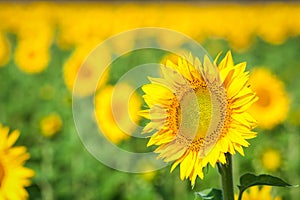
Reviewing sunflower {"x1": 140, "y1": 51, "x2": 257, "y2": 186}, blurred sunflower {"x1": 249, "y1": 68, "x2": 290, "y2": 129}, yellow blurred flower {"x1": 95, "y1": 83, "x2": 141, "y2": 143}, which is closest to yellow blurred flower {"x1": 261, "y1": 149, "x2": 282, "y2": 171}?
yellow blurred flower {"x1": 95, "y1": 83, "x2": 141, "y2": 143}

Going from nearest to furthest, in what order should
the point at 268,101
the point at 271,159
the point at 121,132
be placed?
the point at 271,159, the point at 121,132, the point at 268,101

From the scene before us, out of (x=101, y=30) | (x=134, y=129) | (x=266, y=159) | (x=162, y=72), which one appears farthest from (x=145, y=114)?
(x=101, y=30)

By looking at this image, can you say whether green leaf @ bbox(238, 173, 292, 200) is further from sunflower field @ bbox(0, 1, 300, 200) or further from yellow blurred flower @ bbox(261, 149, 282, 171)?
yellow blurred flower @ bbox(261, 149, 282, 171)

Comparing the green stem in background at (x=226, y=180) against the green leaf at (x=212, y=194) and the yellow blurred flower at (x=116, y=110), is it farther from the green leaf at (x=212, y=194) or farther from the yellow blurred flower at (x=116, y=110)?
the yellow blurred flower at (x=116, y=110)

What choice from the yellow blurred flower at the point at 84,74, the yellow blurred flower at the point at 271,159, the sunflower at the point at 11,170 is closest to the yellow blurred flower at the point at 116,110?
the yellow blurred flower at the point at 84,74

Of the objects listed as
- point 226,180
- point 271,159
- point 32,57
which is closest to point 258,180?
point 226,180

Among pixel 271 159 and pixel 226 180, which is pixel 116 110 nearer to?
pixel 271 159
